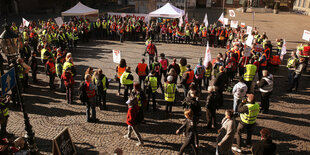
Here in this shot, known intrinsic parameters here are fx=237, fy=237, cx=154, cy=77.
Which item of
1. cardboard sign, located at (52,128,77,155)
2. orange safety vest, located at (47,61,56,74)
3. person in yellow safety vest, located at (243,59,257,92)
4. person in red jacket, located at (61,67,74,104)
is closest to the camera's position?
cardboard sign, located at (52,128,77,155)

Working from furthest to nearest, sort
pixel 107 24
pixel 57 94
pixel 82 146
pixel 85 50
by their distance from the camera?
pixel 107 24 → pixel 85 50 → pixel 57 94 → pixel 82 146

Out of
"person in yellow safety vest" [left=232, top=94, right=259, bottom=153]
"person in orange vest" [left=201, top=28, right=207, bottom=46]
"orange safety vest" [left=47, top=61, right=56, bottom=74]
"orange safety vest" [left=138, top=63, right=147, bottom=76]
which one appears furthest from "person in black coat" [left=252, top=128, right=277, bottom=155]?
"person in orange vest" [left=201, top=28, right=207, bottom=46]

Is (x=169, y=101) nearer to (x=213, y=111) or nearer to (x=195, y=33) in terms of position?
(x=213, y=111)


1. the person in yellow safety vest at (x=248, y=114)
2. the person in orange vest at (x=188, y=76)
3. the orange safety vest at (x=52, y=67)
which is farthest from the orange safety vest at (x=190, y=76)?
the orange safety vest at (x=52, y=67)

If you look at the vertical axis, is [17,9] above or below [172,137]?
above

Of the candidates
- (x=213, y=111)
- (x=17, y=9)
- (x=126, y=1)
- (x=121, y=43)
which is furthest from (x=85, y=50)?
(x=126, y=1)

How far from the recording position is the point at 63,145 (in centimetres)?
641

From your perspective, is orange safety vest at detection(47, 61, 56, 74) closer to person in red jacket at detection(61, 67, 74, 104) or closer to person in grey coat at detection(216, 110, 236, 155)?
person in red jacket at detection(61, 67, 74, 104)

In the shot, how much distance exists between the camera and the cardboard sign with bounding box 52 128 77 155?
238 inches

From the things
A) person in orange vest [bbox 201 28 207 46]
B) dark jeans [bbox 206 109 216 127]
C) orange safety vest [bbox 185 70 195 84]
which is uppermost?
person in orange vest [bbox 201 28 207 46]

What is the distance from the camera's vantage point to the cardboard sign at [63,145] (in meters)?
6.04

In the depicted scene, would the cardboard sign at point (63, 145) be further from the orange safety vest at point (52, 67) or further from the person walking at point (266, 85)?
the person walking at point (266, 85)

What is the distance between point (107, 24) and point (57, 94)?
1427 cm

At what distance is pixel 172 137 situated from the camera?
840 cm
